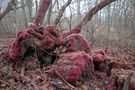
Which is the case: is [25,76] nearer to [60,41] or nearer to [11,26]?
[60,41]

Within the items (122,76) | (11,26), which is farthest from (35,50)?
(11,26)

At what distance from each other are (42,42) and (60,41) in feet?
1.89

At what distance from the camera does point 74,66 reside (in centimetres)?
629

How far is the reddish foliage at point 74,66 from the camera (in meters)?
6.16

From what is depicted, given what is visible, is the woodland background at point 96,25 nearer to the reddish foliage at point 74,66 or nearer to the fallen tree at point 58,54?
the fallen tree at point 58,54

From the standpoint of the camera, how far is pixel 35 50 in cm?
732

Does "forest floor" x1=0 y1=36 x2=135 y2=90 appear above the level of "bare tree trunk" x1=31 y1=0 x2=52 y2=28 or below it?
below

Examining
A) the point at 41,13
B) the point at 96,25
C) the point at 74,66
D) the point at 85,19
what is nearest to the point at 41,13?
the point at 41,13

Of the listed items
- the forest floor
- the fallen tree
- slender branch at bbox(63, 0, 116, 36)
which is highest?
slender branch at bbox(63, 0, 116, 36)

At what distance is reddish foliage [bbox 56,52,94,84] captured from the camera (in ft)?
20.2

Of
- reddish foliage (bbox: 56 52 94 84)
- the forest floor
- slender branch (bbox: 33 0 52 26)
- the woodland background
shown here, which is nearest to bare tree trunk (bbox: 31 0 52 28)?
slender branch (bbox: 33 0 52 26)

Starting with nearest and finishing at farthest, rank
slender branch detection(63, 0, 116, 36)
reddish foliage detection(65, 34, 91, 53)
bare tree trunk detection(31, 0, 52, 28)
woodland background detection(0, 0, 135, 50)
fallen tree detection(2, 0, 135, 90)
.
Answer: fallen tree detection(2, 0, 135, 90), reddish foliage detection(65, 34, 91, 53), bare tree trunk detection(31, 0, 52, 28), slender branch detection(63, 0, 116, 36), woodland background detection(0, 0, 135, 50)

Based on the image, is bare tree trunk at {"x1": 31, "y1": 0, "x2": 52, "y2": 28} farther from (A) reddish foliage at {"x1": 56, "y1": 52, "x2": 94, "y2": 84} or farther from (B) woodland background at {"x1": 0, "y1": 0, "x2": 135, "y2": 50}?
(B) woodland background at {"x1": 0, "y1": 0, "x2": 135, "y2": 50}

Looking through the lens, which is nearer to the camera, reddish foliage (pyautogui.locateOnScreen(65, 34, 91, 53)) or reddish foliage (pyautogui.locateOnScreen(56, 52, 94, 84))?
reddish foliage (pyautogui.locateOnScreen(56, 52, 94, 84))
